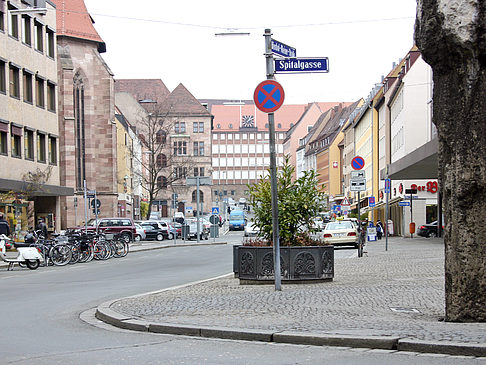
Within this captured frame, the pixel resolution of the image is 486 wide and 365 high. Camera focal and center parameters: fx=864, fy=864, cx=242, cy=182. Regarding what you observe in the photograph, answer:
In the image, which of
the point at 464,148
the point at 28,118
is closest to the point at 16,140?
the point at 28,118

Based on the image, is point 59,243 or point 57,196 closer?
point 59,243

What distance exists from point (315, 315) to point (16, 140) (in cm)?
3667

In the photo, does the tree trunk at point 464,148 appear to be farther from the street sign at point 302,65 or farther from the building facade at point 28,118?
the building facade at point 28,118

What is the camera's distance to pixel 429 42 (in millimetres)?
10016

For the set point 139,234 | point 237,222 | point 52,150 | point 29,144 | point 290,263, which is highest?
point 29,144

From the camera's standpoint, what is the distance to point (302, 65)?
14.7m

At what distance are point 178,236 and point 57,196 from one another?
20677 mm

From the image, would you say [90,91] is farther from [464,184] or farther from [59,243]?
[464,184]

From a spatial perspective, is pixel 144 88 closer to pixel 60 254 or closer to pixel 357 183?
pixel 60 254

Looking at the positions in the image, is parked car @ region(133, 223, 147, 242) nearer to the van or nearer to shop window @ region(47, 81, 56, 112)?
shop window @ region(47, 81, 56, 112)

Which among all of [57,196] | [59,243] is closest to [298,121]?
[57,196]

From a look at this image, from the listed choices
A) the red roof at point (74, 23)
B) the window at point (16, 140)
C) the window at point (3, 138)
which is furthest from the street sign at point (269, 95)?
the red roof at point (74, 23)

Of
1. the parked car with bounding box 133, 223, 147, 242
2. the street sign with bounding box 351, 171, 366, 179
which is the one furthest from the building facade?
the street sign with bounding box 351, 171, 366, 179

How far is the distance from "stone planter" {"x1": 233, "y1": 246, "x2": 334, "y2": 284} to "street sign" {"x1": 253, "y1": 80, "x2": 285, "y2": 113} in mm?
3029
